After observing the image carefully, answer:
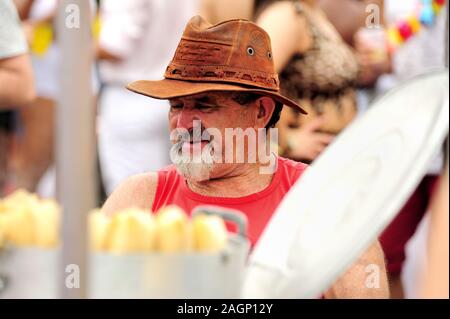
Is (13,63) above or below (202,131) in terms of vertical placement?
above

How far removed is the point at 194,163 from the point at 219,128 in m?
0.09

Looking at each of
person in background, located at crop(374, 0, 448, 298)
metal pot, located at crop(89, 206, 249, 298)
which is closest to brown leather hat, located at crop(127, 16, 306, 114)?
metal pot, located at crop(89, 206, 249, 298)

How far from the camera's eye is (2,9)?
8.26 ft

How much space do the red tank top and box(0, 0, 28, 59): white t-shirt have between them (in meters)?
0.60

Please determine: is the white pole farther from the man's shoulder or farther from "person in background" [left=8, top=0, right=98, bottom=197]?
"person in background" [left=8, top=0, right=98, bottom=197]

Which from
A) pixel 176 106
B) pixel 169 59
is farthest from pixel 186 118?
pixel 169 59

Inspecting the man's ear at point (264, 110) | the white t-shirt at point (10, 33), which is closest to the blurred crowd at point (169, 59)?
the white t-shirt at point (10, 33)

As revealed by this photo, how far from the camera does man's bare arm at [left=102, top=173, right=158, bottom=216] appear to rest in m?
2.11

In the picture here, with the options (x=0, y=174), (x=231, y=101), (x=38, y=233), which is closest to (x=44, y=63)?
(x=0, y=174)

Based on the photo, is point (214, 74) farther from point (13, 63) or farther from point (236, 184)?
point (13, 63)

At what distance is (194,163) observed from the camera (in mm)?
2082

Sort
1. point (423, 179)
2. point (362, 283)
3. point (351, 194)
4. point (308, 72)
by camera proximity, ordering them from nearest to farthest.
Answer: point (351, 194), point (362, 283), point (308, 72), point (423, 179)

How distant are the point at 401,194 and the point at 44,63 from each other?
95.4 inches
